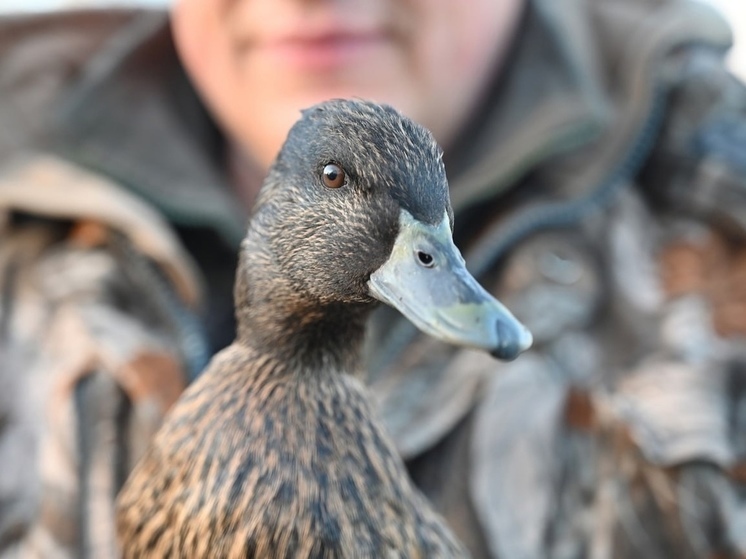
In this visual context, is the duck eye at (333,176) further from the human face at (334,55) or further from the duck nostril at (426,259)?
the human face at (334,55)

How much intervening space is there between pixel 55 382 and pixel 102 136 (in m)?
0.37

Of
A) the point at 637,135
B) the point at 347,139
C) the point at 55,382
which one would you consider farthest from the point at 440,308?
the point at 637,135

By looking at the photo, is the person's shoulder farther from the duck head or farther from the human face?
the duck head

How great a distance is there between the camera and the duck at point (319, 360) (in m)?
0.49

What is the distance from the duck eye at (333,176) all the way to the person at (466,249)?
42cm

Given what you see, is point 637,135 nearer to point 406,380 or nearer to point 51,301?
point 406,380

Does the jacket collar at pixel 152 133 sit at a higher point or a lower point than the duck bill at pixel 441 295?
higher

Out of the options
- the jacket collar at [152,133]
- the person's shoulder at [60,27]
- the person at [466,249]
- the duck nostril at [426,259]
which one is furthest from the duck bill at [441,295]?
the person's shoulder at [60,27]

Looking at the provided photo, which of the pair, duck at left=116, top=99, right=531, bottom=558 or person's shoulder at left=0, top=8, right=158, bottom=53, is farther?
person's shoulder at left=0, top=8, right=158, bottom=53

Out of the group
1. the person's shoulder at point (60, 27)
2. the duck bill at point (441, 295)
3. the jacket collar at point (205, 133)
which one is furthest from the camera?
the person's shoulder at point (60, 27)

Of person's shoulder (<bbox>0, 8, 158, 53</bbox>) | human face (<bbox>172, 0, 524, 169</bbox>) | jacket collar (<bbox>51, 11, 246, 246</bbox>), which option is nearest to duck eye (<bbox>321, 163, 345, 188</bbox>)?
human face (<bbox>172, 0, 524, 169</bbox>)

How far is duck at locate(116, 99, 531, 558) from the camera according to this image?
49cm

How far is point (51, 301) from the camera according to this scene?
3.10ft

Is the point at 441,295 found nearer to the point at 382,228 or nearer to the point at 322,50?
the point at 382,228
